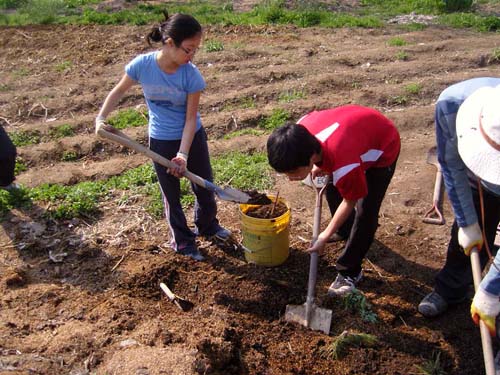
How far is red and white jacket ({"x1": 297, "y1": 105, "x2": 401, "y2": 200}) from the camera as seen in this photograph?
9.39ft

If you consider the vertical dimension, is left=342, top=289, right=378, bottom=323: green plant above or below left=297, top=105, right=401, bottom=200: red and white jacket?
below

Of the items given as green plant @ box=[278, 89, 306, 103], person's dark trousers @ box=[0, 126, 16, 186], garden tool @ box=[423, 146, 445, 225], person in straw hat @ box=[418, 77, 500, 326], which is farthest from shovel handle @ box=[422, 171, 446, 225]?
person's dark trousers @ box=[0, 126, 16, 186]

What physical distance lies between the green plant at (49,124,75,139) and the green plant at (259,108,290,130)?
2.22 meters

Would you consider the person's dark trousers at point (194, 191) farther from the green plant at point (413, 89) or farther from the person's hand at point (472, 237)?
the green plant at point (413, 89)

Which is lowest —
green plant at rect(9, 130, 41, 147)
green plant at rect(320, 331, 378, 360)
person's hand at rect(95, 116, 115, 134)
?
green plant at rect(320, 331, 378, 360)

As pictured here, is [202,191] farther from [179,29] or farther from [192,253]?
[179,29]

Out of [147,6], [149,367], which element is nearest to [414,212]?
[149,367]

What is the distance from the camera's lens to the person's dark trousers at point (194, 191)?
373 cm

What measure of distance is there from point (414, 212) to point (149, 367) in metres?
2.74

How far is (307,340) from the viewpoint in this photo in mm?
3404

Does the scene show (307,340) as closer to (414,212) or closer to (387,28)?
(414,212)

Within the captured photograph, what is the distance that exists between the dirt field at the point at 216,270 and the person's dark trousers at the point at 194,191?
169mm

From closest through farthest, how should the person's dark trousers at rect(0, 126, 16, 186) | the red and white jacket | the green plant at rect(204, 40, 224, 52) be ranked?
the red and white jacket < the person's dark trousers at rect(0, 126, 16, 186) < the green plant at rect(204, 40, 224, 52)

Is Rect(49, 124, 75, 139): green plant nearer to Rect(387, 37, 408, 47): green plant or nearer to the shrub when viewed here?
Rect(387, 37, 408, 47): green plant
